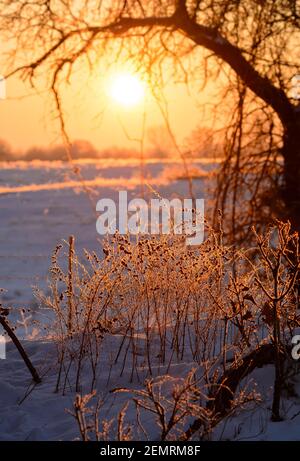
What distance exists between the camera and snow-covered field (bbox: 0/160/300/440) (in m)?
4.46

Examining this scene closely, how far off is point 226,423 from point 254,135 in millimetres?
5496

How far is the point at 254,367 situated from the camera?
4941 mm

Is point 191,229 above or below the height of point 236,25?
below

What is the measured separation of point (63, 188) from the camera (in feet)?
83.1

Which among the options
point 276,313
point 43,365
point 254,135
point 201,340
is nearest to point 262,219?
point 254,135

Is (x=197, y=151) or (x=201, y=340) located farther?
(x=197, y=151)

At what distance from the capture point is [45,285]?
42.0 ft

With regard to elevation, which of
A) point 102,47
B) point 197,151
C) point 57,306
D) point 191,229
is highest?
point 102,47

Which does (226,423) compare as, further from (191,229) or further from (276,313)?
(191,229)

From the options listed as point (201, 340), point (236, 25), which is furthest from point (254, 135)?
point (201, 340)

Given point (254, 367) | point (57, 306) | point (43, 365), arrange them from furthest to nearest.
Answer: point (43, 365)
point (57, 306)
point (254, 367)

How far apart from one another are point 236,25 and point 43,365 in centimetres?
410

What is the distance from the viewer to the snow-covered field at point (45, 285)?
175 inches

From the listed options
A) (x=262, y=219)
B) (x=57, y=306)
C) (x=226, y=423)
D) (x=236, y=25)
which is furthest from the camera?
(x=262, y=219)
